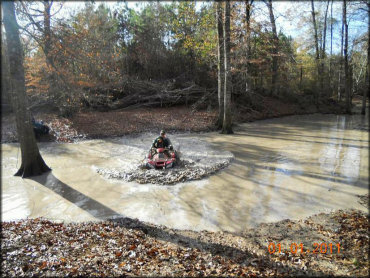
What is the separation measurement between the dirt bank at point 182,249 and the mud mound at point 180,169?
9.14ft

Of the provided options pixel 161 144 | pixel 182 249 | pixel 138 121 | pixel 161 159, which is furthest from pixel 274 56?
pixel 182 249

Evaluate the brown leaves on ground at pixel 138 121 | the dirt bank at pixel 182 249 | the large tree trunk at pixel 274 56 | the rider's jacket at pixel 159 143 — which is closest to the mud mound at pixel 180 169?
the rider's jacket at pixel 159 143

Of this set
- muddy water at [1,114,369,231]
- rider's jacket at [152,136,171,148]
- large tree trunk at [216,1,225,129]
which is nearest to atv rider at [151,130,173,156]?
rider's jacket at [152,136,171,148]

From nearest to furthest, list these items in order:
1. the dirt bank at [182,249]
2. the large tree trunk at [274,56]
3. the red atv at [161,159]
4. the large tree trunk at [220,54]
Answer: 1. the dirt bank at [182,249]
2. the red atv at [161,159]
3. the large tree trunk at [220,54]
4. the large tree trunk at [274,56]

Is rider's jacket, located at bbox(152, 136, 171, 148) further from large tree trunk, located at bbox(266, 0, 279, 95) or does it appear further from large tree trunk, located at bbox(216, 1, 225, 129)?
large tree trunk, located at bbox(266, 0, 279, 95)

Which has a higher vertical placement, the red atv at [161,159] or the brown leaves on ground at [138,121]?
the brown leaves on ground at [138,121]

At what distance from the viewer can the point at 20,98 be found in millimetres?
8219

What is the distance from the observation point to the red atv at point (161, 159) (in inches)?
351

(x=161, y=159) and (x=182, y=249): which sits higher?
(x=161, y=159)

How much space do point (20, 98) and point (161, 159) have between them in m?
5.03

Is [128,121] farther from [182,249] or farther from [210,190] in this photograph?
[182,249]

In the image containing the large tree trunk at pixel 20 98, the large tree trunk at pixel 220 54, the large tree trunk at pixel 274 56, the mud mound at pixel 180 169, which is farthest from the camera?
the large tree trunk at pixel 274 56

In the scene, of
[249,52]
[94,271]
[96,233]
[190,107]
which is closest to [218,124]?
[190,107]

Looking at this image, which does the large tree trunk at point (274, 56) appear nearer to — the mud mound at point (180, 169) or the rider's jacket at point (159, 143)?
the mud mound at point (180, 169)
